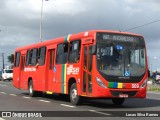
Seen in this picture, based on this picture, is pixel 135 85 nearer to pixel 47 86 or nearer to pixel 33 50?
pixel 47 86

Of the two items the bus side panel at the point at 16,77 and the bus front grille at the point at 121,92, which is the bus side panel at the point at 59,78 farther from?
the bus side panel at the point at 16,77

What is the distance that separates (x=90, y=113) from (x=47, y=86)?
293 inches

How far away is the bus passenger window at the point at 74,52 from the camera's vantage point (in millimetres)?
17797

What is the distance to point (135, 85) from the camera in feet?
55.0

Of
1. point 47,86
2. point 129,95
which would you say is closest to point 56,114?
point 129,95

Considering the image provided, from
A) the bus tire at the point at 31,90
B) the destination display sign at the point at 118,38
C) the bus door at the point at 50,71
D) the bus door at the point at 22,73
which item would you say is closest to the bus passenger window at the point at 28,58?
the bus door at the point at 22,73

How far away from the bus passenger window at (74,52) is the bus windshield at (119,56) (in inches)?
61.4

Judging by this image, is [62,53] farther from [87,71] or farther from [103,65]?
[103,65]

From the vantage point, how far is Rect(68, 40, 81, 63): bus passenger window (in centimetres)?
1780

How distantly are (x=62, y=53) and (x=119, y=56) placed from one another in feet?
12.4

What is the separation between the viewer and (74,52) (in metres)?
18.1

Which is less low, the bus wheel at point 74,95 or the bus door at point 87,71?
the bus door at point 87,71

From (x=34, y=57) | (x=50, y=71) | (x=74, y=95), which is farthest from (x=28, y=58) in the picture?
(x=74, y=95)

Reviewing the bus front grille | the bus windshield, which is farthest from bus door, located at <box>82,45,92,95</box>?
the bus front grille
